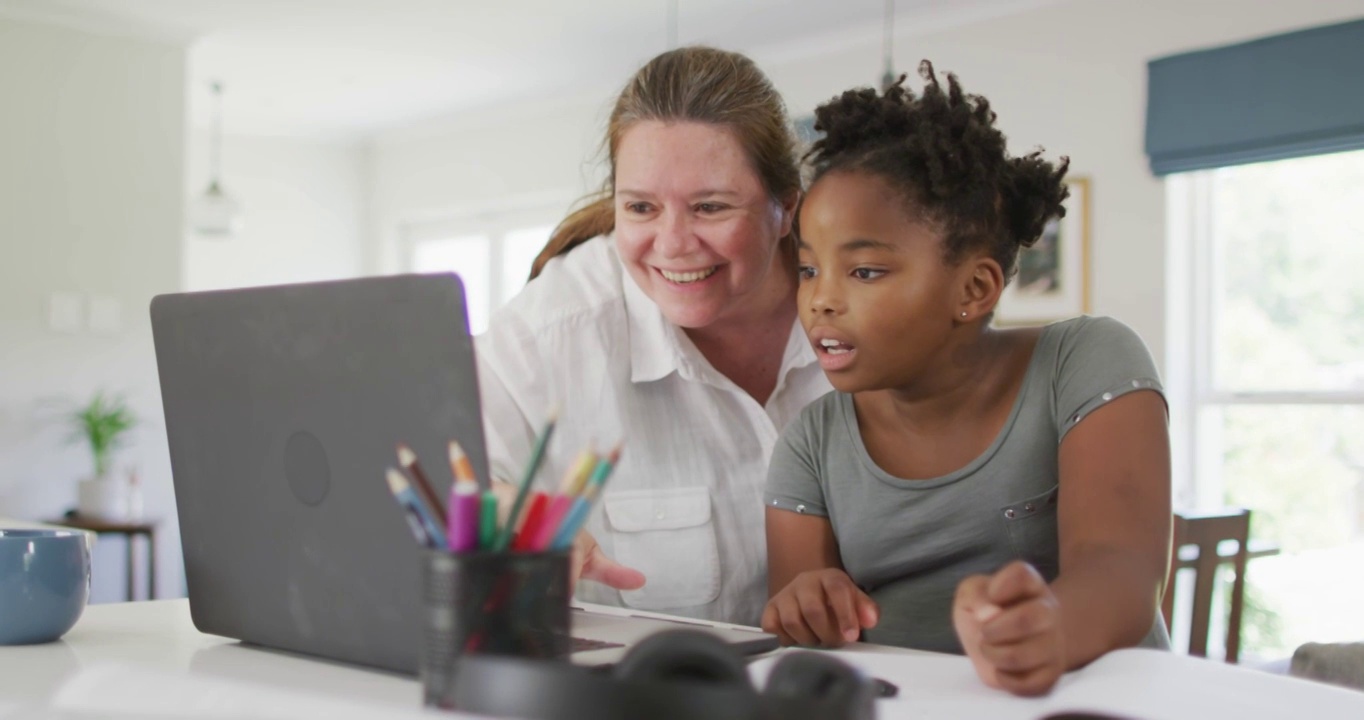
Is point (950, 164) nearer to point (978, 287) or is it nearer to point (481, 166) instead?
point (978, 287)

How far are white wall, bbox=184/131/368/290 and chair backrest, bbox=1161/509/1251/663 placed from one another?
211 inches

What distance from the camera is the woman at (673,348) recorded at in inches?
61.4

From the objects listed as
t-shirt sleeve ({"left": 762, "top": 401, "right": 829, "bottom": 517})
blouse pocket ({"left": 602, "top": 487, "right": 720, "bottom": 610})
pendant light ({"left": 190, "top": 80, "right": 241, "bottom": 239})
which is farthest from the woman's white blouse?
pendant light ({"left": 190, "top": 80, "right": 241, "bottom": 239})

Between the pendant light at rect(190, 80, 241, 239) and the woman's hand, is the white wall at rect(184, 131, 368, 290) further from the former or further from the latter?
the woman's hand

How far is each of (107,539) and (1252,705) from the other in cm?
505

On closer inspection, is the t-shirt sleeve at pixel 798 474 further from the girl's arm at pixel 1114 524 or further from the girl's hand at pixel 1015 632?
the girl's hand at pixel 1015 632

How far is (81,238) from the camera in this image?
4.98 m

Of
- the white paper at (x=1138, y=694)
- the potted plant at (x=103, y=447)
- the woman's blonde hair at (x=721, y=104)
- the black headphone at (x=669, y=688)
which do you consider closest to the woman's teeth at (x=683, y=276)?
the woman's blonde hair at (x=721, y=104)

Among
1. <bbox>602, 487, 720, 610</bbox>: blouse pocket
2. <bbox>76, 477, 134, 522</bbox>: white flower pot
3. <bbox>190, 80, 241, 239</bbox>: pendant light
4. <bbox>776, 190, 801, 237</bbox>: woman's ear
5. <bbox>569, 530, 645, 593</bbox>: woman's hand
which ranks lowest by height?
<bbox>76, 477, 134, 522</bbox>: white flower pot

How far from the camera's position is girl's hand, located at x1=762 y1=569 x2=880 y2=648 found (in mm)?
1052

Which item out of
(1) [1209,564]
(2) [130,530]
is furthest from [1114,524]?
(2) [130,530]

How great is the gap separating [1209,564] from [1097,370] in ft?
5.41

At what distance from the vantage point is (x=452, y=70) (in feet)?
19.4

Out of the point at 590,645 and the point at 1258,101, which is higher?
the point at 1258,101
